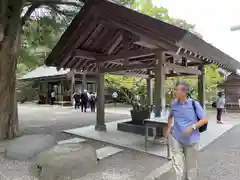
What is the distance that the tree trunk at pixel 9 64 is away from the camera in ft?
22.2

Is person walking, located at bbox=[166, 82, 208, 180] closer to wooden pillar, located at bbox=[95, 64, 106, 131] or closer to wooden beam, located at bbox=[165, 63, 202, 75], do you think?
wooden beam, located at bbox=[165, 63, 202, 75]

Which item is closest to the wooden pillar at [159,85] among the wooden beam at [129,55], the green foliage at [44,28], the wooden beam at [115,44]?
the wooden beam at [129,55]

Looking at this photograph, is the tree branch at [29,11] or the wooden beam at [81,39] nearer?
the wooden beam at [81,39]

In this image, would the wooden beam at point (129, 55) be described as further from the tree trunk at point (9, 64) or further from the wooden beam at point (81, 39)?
the tree trunk at point (9, 64)

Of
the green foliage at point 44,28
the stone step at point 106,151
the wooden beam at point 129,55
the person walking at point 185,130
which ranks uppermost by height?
the green foliage at point 44,28

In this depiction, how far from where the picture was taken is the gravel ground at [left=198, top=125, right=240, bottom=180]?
407 cm

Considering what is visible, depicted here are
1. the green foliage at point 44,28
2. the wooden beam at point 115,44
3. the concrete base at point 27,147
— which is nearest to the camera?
the concrete base at point 27,147

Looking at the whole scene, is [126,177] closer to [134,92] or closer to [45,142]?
[45,142]

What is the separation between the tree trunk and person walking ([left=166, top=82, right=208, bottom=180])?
5.56m

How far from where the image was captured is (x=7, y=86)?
691cm

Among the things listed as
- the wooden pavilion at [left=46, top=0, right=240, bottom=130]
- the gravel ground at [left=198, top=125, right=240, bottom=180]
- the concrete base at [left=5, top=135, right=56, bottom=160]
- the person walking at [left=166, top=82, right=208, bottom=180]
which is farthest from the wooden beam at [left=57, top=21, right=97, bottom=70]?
the gravel ground at [left=198, top=125, right=240, bottom=180]

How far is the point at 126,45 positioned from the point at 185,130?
4553mm

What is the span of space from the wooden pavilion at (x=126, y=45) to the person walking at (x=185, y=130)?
7.54 ft

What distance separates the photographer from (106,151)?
561 centimetres
